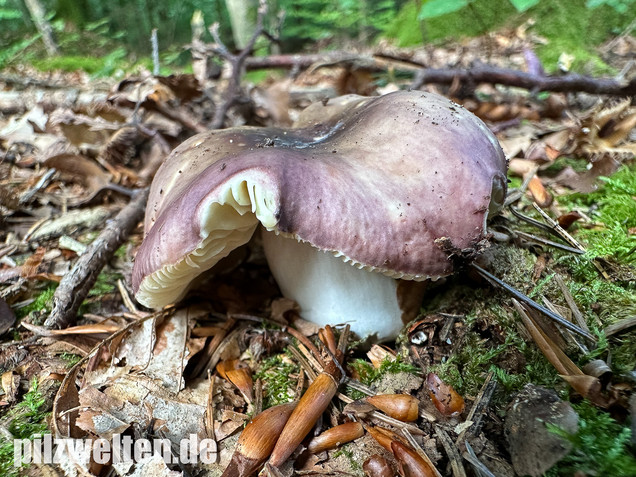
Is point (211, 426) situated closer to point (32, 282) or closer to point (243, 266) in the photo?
point (243, 266)

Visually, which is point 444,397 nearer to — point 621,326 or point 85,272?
point 621,326

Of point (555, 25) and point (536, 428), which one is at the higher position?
point (536, 428)

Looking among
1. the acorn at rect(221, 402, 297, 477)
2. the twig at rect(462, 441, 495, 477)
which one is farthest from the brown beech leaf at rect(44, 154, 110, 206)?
the twig at rect(462, 441, 495, 477)

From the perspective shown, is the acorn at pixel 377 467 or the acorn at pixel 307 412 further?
the acorn at pixel 307 412

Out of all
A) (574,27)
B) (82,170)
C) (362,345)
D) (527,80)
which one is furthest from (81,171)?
(574,27)

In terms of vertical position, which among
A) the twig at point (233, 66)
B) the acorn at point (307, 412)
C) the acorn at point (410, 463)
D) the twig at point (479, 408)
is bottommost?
the acorn at point (307, 412)

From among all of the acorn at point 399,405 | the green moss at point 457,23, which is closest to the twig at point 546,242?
the acorn at point 399,405

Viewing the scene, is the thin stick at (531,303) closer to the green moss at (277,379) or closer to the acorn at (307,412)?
the acorn at (307,412)
